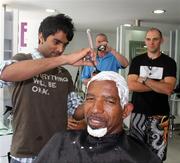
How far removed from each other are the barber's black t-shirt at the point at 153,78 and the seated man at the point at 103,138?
96 cm

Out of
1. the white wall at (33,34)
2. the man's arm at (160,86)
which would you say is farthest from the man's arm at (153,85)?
the white wall at (33,34)

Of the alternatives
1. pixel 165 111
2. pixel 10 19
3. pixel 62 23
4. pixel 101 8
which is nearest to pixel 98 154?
pixel 62 23

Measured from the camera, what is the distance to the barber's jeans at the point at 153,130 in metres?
2.11

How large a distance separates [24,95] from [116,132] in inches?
17.2

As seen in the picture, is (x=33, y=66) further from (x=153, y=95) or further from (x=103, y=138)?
(x=153, y=95)

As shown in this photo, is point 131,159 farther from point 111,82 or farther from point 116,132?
point 111,82

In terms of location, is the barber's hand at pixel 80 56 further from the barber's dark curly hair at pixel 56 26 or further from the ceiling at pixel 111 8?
the ceiling at pixel 111 8

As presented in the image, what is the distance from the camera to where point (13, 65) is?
125 cm

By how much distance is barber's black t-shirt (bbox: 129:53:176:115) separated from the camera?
2162 millimetres

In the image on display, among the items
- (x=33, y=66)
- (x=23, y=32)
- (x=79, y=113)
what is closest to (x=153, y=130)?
(x=79, y=113)

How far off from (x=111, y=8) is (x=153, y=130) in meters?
2.83

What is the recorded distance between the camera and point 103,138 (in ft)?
3.85

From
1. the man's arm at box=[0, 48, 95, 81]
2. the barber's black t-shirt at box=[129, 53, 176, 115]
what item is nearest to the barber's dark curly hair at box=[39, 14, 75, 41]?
the man's arm at box=[0, 48, 95, 81]

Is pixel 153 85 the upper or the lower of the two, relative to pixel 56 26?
lower
